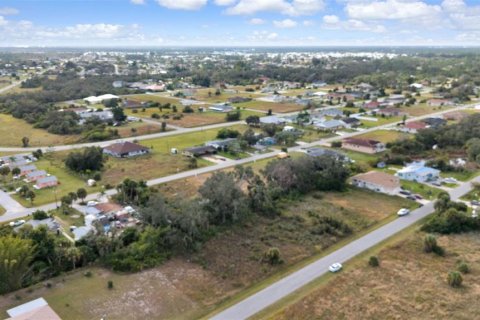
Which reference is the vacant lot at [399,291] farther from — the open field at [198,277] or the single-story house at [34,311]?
the single-story house at [34,311]

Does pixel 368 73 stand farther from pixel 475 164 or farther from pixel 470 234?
pixel 470 234

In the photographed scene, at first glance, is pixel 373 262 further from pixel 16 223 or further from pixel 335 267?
pixel 16 223

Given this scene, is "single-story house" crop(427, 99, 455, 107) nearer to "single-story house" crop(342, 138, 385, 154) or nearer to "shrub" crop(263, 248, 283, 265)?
"single-story house" crop(342, 138, 385, 154)

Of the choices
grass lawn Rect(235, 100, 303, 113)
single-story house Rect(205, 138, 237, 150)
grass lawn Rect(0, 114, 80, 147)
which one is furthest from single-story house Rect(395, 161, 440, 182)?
grass lawn Rect(0, 114, 80, 147)

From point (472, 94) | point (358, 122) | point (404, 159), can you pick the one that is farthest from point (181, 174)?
point (472, 94)

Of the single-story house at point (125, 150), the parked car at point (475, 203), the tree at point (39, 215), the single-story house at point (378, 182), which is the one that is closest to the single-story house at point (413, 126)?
the single-story house at point (378, 182)

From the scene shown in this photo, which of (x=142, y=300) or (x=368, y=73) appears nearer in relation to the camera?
(x=142, y=300)
